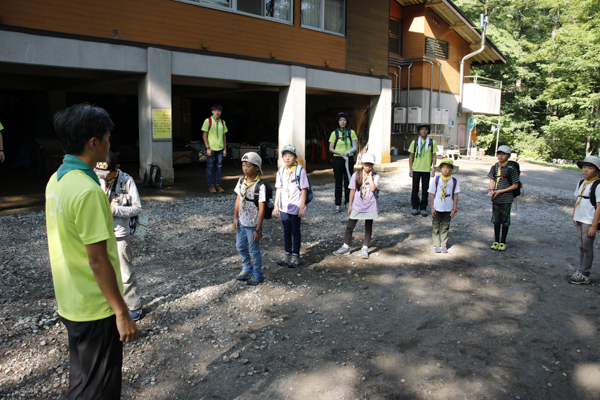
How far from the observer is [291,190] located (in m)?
5.98

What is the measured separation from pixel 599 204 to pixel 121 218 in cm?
524

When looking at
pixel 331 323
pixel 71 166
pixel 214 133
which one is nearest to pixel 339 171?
pixel 214 133

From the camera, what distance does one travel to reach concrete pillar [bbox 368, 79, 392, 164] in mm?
16594

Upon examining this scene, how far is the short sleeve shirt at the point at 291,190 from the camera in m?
5.95

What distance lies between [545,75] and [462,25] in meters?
11.3

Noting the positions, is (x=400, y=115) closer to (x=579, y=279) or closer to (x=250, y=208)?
(x=579, y=279)

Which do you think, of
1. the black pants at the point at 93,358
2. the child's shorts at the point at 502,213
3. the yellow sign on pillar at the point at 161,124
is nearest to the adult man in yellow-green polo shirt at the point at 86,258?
the black pants at the point at 93,358

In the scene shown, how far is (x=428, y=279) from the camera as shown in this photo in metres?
5.75

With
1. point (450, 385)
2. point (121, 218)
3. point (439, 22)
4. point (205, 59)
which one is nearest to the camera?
point (450, 385)

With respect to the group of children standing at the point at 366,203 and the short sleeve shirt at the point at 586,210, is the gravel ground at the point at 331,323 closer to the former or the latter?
the group of children standing at the point at 366,203

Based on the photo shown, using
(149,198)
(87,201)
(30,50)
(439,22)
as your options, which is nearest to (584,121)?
(439,22)

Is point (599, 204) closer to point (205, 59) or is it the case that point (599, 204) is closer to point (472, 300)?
point (472, 300)

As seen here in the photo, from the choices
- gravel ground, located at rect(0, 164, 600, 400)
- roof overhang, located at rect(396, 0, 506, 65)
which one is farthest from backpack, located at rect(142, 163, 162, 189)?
roof overhang, located at rect(396, 0, 506, 65)

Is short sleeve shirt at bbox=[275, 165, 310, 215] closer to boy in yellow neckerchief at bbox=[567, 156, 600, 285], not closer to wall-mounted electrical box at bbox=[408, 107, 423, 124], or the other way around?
boy in yellow neckerchief at bbox=[567, 156, 600, 285]
